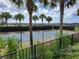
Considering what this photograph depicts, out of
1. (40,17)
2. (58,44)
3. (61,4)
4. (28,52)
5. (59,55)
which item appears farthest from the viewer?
(40,17)

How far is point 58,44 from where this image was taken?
736 inches

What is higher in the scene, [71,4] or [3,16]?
[71,4]

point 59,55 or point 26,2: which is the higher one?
point 26,2

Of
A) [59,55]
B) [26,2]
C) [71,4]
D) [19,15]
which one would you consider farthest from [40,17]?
[59,55]

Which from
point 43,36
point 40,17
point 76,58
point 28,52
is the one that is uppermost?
point 28,52

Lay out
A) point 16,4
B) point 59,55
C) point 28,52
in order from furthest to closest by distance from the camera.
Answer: point 16,4
point 59,55
point 28,52

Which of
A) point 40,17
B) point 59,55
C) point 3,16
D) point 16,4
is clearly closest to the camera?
point 59,55

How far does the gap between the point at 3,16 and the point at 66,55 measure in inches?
3998

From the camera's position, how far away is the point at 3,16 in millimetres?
117812

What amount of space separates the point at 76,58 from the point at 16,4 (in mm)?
9808

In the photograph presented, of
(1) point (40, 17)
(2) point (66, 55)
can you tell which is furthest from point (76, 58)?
(1) point (40, 17)

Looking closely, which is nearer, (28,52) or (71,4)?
(28,52)

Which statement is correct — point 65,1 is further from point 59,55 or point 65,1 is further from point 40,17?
A: point 40,17

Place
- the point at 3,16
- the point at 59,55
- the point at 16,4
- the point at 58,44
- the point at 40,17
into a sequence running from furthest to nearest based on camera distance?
the point at 40,17
the point at 3,16
the point at 16,4
the point at 58,44
the point at 59,55
